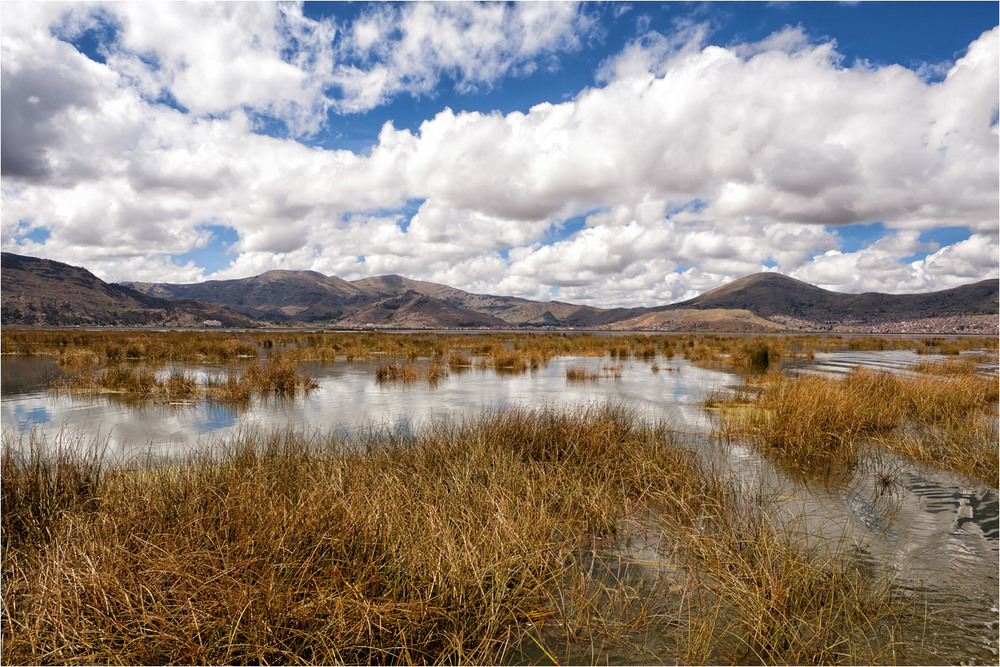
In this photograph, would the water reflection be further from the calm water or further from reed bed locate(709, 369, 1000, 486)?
reed bed locate(709, 369, 1000, 486)

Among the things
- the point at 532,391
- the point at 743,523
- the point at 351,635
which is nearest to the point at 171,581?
the point at 351,635

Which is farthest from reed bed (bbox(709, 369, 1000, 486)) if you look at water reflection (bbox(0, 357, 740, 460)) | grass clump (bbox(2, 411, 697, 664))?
grass clump (bbox(2, 411, 697, 664))

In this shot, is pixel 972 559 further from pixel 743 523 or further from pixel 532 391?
pixel 532 391

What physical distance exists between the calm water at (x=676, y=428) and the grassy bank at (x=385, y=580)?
0.61 m

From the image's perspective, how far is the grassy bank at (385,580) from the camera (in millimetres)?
3277

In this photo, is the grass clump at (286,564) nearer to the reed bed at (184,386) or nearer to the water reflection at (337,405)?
the water reflection at (337,405)

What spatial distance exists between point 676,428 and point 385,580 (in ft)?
31.3

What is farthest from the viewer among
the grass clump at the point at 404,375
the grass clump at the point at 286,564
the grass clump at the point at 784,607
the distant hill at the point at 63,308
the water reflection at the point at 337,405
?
the distant hill at the point at 63,308

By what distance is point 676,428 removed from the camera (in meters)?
11.8

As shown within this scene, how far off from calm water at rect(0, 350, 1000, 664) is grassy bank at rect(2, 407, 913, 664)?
61 cm

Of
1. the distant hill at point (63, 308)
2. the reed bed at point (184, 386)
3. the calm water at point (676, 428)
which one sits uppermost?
the distant hill at point (63, 308)

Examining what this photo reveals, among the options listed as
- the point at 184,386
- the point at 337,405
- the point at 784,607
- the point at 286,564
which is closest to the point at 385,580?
the point at 286,564

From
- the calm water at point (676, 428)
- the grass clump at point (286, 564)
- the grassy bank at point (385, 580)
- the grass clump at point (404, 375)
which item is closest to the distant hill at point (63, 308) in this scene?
the grass clump at point (404, 375)

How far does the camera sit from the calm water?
4938 mm
